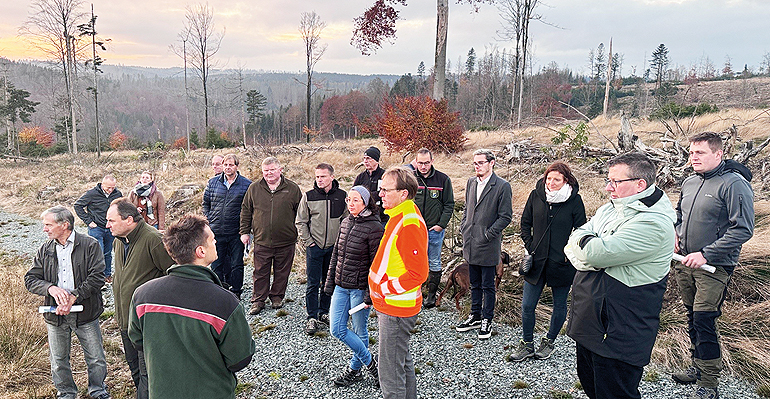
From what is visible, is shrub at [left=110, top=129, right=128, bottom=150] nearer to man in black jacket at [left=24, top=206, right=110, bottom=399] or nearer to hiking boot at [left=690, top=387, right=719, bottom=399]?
man in black jacket at [left=24, top=206, right=110, bottom=399]

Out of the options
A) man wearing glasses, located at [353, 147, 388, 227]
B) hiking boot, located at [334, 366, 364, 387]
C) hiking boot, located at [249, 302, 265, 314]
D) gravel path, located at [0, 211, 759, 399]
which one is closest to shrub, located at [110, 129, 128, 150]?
hiking boot, located at [249, 302, 265, 314]

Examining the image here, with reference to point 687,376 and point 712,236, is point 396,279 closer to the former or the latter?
point 712,236

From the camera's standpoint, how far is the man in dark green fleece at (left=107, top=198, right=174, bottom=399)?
3156mm

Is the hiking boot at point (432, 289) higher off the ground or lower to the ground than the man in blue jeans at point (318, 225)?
lower

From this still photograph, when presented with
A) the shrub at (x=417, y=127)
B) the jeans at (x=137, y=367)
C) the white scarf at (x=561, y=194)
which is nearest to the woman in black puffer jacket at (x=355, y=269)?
the jeans at (x=137, y=367)

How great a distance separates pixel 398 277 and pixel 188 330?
4.70 feet

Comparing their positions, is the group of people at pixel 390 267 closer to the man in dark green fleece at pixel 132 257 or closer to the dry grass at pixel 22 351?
the man in dark green fleece at pixel 132 257

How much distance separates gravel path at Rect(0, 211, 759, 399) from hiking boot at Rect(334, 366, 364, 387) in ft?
0.15

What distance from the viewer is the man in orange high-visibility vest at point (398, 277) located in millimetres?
2992

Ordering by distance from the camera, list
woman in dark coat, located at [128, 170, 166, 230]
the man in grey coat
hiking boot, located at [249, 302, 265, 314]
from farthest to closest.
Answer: woman in dark coat, located at [128, 170, 166, 230]
hiking boot, located at [249, 302, 265, 314]
the man in grey coat

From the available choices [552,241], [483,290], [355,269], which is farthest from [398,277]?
[483,290]

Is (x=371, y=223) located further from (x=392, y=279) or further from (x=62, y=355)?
(x=62, y=355)

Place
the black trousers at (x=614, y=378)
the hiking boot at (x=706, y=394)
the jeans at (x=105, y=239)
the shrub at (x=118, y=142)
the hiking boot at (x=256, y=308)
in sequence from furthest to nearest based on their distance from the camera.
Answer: the shrub at (x=118, y=142) → the jeans at (x=105, y=239) → the hiking boot at (x=256, y=308) → the hiking boot at (x=706, y=394) → the black trousers at (x=614, y=378)

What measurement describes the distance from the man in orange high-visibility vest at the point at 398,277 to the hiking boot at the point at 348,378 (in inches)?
31.6
